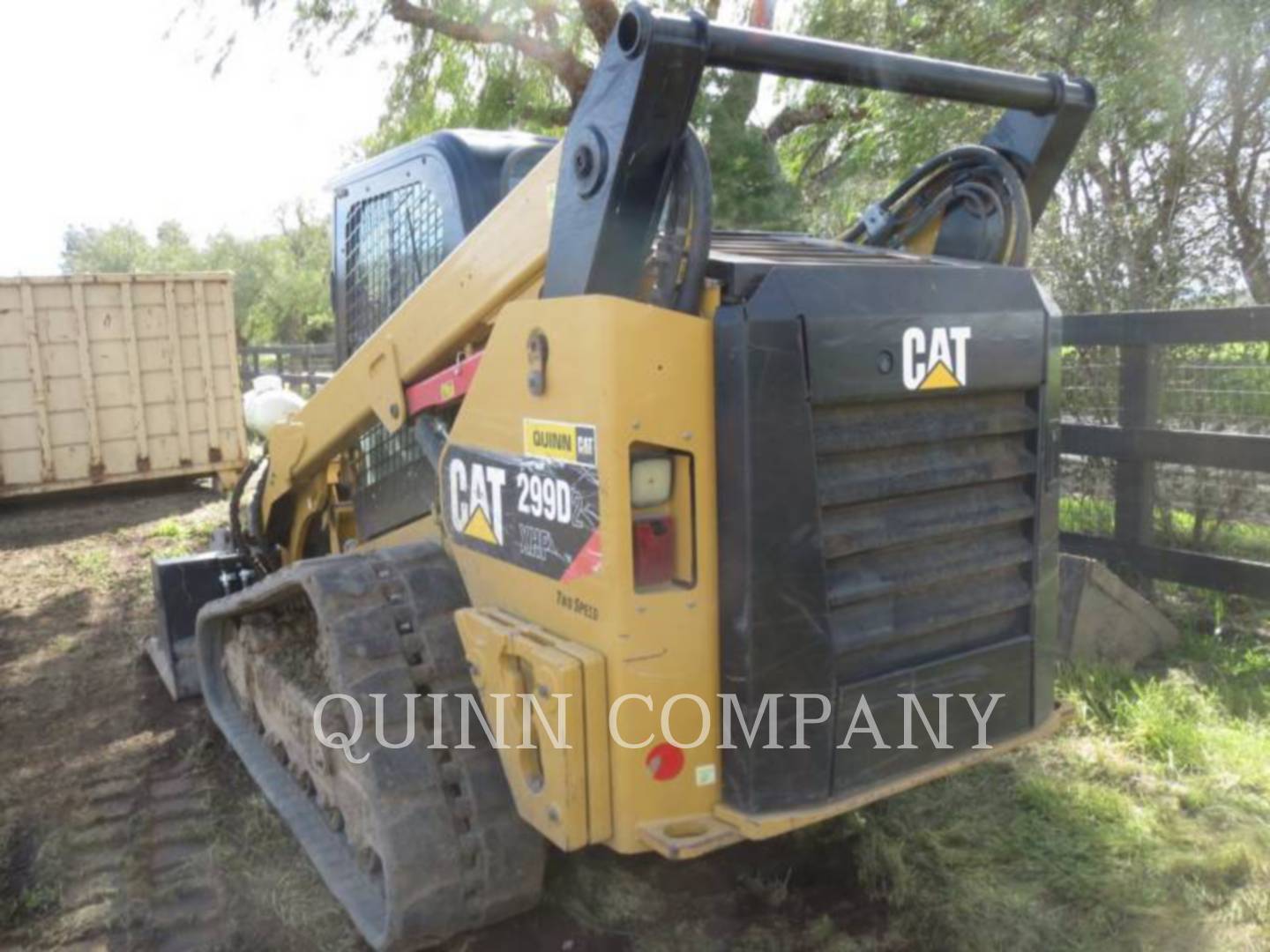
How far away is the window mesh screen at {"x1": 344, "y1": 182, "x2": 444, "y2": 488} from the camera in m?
3.42

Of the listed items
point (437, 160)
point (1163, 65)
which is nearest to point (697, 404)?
point (437, 160)

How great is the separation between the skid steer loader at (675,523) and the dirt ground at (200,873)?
0.28 m

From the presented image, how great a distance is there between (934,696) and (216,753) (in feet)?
9.76

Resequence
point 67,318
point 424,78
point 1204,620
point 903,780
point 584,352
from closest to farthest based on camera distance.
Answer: point 584,352 < point 903,780 < point 1204,620 < point 67,318 < point 424,78

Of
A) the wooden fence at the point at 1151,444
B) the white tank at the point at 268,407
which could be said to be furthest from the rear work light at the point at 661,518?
the wooden fence at the point at 1151,444

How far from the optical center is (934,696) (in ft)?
8.27

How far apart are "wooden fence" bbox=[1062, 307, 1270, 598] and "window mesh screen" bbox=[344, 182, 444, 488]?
10.5 ft

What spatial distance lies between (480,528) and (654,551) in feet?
2.12

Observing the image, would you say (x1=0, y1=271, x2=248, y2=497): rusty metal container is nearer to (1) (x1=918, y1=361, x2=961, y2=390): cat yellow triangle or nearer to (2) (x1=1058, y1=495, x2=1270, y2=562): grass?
(2) (x1=1058, y1=495, x2=1270, y2=562): grass

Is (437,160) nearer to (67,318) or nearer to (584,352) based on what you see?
(584,352)

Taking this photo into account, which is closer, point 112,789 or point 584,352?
point 584,352

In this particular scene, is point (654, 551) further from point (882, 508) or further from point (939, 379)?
point (939, 379)

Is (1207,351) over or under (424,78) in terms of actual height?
under

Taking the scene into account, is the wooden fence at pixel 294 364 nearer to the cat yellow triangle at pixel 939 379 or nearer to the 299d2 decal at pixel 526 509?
the 299d2 decal at pixel 526 509
